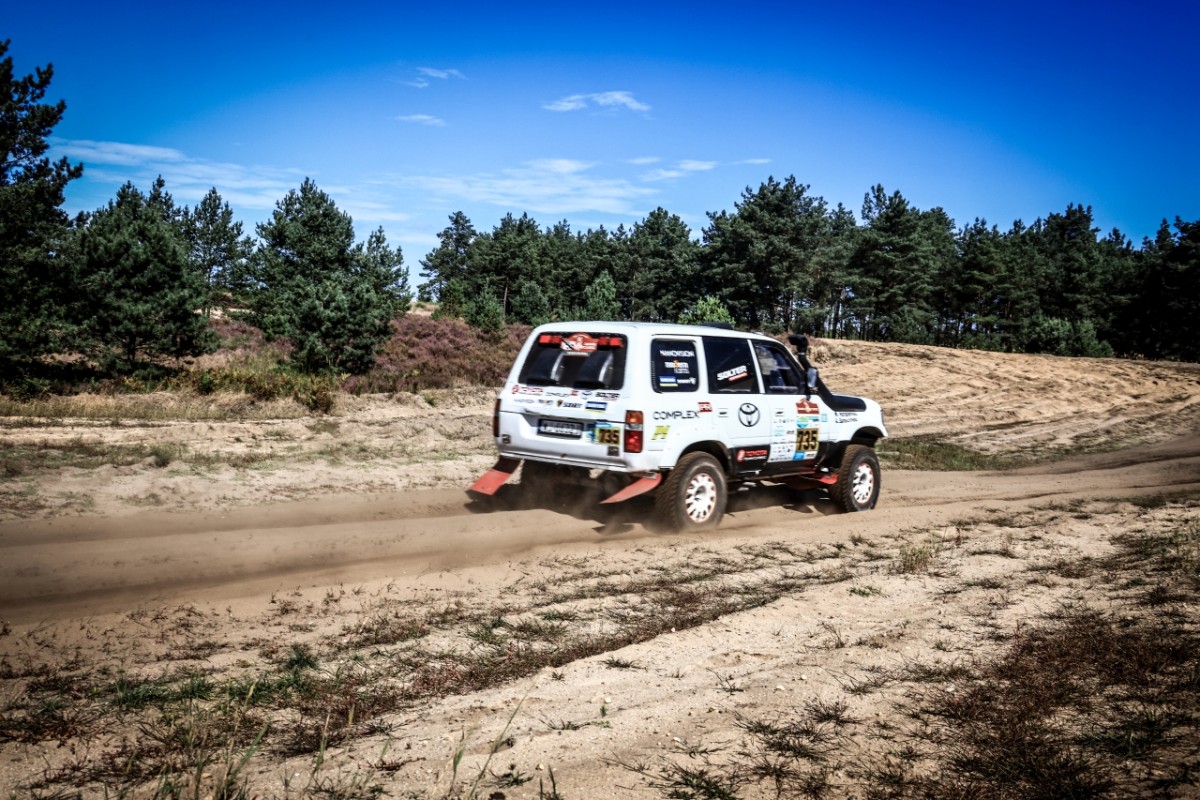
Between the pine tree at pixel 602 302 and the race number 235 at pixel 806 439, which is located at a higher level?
the pine tree at pixel 602 302

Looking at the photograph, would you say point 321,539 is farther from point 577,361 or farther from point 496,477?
point 577,361

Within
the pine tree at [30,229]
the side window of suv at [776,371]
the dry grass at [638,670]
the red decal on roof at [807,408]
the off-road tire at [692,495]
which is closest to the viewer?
the dry grass at [638,670]

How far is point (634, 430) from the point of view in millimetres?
8141

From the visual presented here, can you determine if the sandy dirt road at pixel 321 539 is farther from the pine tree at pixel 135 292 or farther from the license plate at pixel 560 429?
the pine tree at pixel 135 292

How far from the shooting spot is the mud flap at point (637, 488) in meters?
8.14

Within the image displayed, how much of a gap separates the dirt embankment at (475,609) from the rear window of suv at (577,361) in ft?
5.09

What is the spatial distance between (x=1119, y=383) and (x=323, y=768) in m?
30.7

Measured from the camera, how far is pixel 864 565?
7.68 metres

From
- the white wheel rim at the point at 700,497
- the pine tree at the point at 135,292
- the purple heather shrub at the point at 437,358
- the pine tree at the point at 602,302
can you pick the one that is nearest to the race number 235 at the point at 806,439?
the white wheel rim at the point at 700,497

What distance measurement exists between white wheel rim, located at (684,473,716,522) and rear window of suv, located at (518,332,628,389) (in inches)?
56.9

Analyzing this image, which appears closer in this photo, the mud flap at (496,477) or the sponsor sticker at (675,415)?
the sponsor sticker at (675,415)

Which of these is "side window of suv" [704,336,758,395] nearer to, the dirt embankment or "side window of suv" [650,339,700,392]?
"side window of suv" [650,339,700,392]

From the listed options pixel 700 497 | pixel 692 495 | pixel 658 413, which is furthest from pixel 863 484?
pixel 658 413

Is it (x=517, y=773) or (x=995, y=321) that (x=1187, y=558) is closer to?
(x=517, y=773)
